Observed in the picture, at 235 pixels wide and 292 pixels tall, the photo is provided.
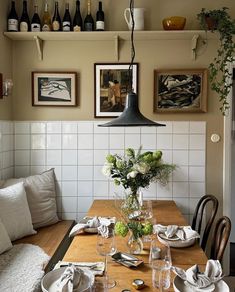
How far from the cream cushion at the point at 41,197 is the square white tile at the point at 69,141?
321 mm

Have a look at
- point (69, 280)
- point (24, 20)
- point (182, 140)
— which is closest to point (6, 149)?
point (24, 20)

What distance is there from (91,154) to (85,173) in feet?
0.64

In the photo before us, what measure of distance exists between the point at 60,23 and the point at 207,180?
2.03 metres

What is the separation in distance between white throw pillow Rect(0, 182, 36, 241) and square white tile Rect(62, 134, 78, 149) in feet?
2.15

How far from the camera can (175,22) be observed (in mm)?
2891

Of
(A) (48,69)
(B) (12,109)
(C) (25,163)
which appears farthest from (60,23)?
(C) (25,163)

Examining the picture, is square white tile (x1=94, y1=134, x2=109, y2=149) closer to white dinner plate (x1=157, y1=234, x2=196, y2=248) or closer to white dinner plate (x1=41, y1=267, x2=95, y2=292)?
white dinner plate (x1=157, y1=234, x2=196, y2=248)

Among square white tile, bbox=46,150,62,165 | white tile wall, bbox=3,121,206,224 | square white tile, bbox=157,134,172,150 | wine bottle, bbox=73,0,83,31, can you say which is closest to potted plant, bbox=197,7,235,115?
white tile wall, bbox=3,121,206,224

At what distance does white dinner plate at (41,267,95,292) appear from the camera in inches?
50.3

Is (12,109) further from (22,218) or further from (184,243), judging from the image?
(184,243)

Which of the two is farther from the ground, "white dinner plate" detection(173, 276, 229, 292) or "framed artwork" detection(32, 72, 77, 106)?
"framed artwork" detection(32, 72, 77, 106)

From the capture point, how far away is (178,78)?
3061mm

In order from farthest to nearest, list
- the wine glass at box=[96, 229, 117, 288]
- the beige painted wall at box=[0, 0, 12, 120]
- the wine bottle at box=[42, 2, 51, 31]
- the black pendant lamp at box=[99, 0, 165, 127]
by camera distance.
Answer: the wine bottle at box=[42, 2, 51, 31]
the beige painted wall at box=[0, 0, 12, 120]
the black pendant lamp at box=[99, 0, 165, 127]
the wine glass at box=[96, 229, 117, 288]

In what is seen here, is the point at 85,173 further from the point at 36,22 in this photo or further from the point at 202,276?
the point at 202,276
